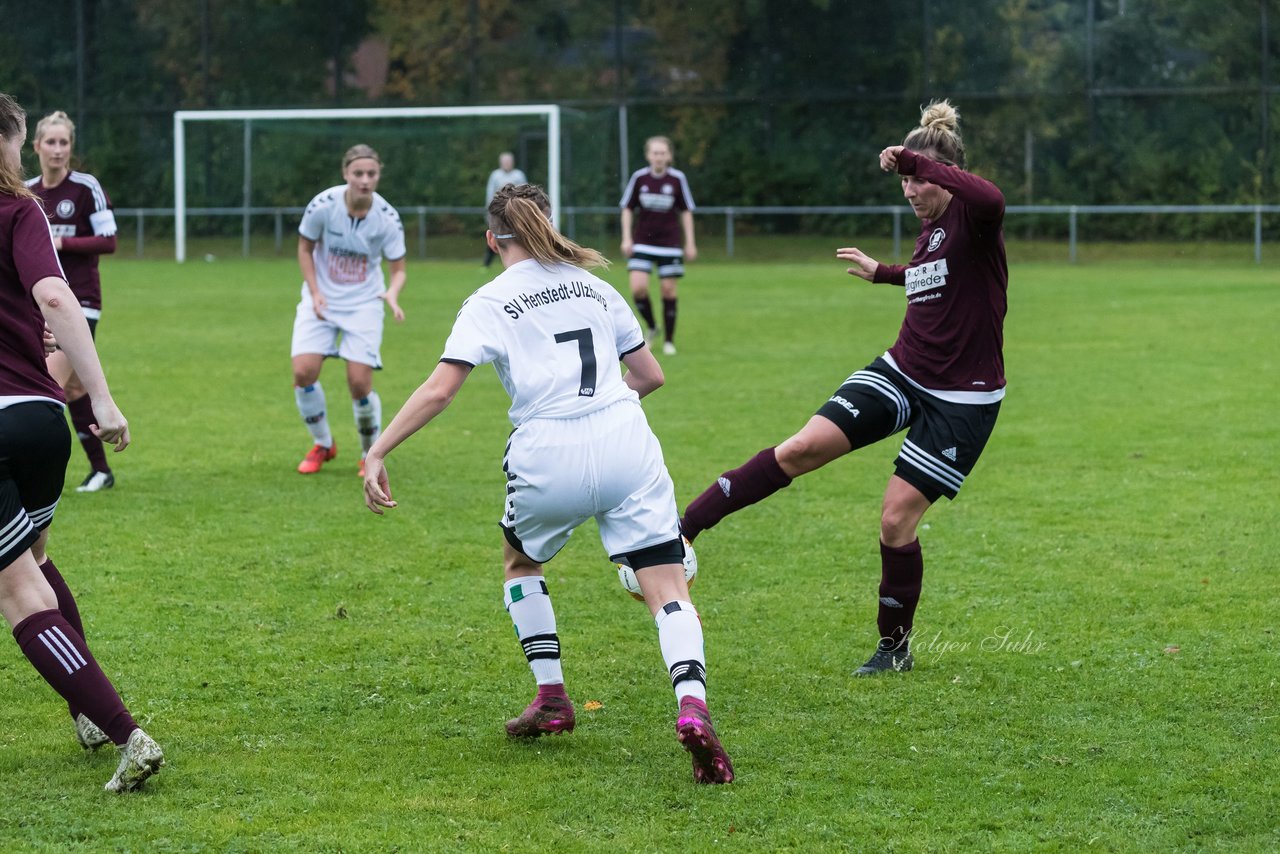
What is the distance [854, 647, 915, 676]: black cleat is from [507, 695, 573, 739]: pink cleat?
1.22 metres

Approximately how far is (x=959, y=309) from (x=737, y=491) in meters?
1.04

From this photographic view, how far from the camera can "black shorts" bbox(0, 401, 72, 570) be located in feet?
13.4

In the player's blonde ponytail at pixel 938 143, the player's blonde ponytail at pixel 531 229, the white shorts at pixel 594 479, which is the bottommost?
the white shorts at pixel 594 479

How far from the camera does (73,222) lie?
27.7 feet

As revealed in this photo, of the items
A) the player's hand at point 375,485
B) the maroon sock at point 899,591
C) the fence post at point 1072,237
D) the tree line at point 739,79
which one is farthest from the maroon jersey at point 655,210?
the fence post at point 1072,237

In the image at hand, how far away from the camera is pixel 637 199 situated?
16.6 m

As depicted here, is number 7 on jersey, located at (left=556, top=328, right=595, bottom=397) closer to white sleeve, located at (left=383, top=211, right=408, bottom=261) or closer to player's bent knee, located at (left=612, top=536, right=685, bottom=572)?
player's bent knee, located at (left=612, top=536, right=685, bottom=572)

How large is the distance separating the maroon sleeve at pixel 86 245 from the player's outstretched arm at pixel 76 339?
438cm

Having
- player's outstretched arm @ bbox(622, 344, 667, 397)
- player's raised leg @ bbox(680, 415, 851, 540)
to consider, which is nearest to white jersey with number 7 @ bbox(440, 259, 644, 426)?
player's outstretched arm @ bbox(622, 344, 667, 397)

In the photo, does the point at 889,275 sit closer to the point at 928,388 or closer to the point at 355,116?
the point at 928,388

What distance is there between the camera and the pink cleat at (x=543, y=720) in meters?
4.70

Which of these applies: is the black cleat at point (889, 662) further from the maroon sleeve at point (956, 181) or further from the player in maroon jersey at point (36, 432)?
the player in maroon jersey at point (36, 432)

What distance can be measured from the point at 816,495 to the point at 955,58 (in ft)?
82.7

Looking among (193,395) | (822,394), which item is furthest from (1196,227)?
(193,395)
